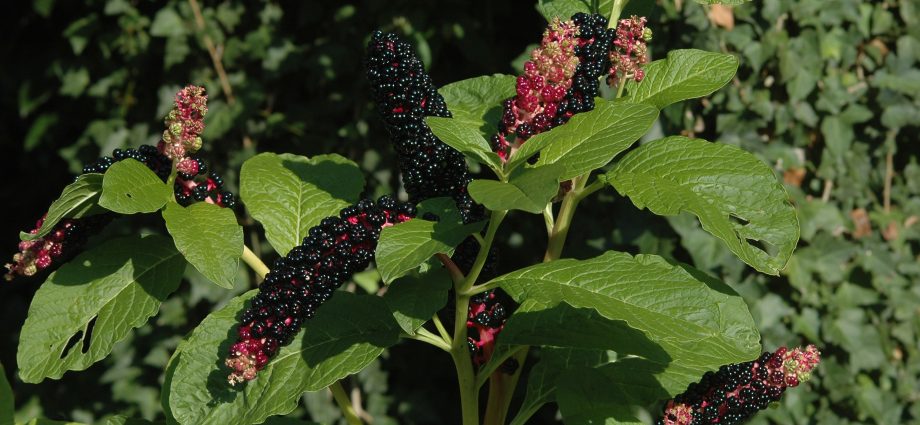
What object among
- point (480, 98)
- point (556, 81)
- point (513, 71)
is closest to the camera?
point (556, 81)

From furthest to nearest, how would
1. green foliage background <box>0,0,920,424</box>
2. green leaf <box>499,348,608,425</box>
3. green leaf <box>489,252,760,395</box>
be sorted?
green foliage background <box>0,0,920,424</box> → green leaf <box>499,348,608,425</box> → green leaf <box>489,252,760,395</box>

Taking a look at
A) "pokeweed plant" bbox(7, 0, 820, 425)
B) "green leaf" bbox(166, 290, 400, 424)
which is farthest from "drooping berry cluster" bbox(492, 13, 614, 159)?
"green leaf" bbox(166, 290, 400, 424)

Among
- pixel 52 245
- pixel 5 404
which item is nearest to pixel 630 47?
pixel 52 245

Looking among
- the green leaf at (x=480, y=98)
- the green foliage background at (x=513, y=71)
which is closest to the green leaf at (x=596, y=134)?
the green leaf at (x=480, y=98)

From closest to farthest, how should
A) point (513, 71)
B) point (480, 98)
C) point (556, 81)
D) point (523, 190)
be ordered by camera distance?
point (523, 190), point (556, 81), point (480, 98), point (513, 71)

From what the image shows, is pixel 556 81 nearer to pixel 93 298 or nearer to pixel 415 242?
pixel 415 242

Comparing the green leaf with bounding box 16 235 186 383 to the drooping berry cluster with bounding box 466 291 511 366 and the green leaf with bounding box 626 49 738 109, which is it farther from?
the green leaf with bounding box 626 49 738 109

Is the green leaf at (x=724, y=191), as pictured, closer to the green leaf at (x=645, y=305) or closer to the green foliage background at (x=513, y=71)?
the green leaf at (x=645, y=305)
